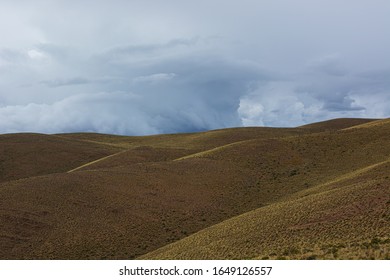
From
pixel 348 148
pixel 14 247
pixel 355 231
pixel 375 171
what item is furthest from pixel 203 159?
pixel 355 231

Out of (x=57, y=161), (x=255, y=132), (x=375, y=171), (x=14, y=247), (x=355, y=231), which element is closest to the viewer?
(x=355, y=231)

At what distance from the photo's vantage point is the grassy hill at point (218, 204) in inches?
1036

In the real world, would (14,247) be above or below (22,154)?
below

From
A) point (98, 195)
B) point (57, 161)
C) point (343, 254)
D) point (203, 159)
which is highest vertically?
point (57, 161)

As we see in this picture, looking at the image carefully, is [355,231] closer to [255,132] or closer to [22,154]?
[22,154]

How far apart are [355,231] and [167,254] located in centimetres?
1175

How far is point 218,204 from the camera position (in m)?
47.7

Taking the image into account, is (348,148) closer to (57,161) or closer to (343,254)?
(343,254)

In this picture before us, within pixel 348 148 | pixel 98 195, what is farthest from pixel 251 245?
pixel 348 148

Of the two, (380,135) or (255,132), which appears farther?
(255,132)

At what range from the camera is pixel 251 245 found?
85.4 ft

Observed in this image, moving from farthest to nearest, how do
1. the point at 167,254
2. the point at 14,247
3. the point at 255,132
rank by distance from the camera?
the point at 255,132
the point at 14,247
the point at 167,254

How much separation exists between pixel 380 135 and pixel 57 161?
197 feet

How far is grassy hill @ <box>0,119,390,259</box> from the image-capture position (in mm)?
26312
